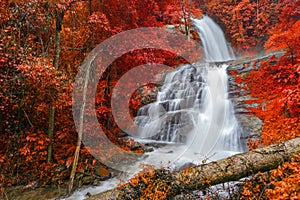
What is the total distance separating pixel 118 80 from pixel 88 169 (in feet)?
12.2

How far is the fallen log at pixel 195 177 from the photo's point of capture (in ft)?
10.1

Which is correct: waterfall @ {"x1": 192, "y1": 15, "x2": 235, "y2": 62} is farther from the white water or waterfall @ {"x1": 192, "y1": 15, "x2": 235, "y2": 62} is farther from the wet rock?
the wet rock

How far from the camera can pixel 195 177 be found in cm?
315

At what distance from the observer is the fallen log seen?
3074 millimetres

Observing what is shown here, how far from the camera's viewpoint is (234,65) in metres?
12.0

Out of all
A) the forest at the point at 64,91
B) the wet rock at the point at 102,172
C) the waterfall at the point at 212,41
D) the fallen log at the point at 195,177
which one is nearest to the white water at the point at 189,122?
the wet rock at the point at 102,172

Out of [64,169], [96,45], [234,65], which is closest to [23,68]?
[96,45]

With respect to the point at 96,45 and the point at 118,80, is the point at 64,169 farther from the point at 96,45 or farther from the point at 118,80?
the point at 96,45

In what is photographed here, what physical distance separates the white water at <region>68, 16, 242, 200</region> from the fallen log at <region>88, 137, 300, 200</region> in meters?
3.05

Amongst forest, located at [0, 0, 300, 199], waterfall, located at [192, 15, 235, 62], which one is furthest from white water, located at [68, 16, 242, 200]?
waterfall, located at [192, 15, 235, 62]

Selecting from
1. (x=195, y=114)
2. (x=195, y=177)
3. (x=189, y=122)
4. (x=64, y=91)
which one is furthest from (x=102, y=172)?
(x=195, y=114)

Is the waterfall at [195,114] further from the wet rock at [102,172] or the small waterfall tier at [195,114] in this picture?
the wet rock at [102,172]

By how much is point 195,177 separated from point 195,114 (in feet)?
23.3

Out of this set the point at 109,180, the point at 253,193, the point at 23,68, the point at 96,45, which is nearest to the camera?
the point at 253,193
